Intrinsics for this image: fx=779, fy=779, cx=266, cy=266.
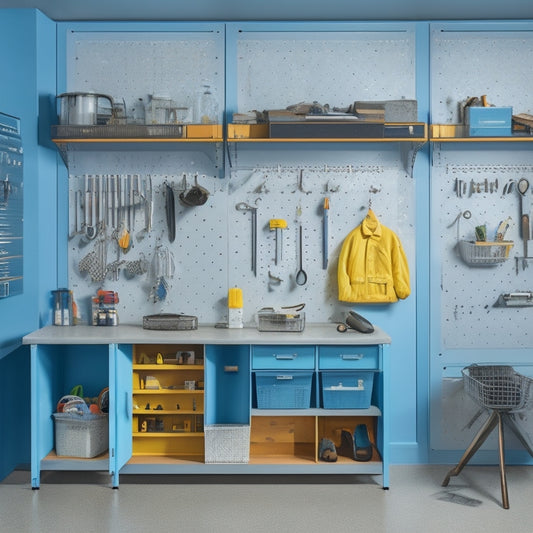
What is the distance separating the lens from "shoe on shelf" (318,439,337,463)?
13.9 ft

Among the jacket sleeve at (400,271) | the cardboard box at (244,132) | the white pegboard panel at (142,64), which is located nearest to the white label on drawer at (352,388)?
the jacket sleeve at (400,271)

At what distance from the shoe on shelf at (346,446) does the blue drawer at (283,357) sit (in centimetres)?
50

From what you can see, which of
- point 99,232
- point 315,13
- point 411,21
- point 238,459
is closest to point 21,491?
point 238,459

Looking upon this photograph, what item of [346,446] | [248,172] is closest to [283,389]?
[346,446]

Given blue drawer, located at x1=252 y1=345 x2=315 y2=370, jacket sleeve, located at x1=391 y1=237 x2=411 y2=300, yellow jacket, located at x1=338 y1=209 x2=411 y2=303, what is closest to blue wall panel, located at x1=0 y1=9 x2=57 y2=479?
blue drawer, located at x1=252 y1=345 x2=315 y2=370

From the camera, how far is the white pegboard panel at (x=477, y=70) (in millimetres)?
4633

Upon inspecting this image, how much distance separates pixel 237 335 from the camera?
4.27 metres

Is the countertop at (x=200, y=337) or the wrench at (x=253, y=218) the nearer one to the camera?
the countertop at (x=200, y=337)

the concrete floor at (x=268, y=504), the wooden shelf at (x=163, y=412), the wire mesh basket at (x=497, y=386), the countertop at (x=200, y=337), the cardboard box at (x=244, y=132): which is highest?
the cardboard box at (x=244, y=132)

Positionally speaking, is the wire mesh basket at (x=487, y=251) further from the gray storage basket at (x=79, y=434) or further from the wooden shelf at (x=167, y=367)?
the gray storage basket at (x=79, y=434)

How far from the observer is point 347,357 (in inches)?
166

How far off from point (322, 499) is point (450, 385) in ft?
3.81

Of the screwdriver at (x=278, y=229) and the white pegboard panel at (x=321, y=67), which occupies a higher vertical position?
the white pegboard panel at (x=321, y=67)

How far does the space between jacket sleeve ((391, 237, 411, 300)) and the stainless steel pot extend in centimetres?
188
